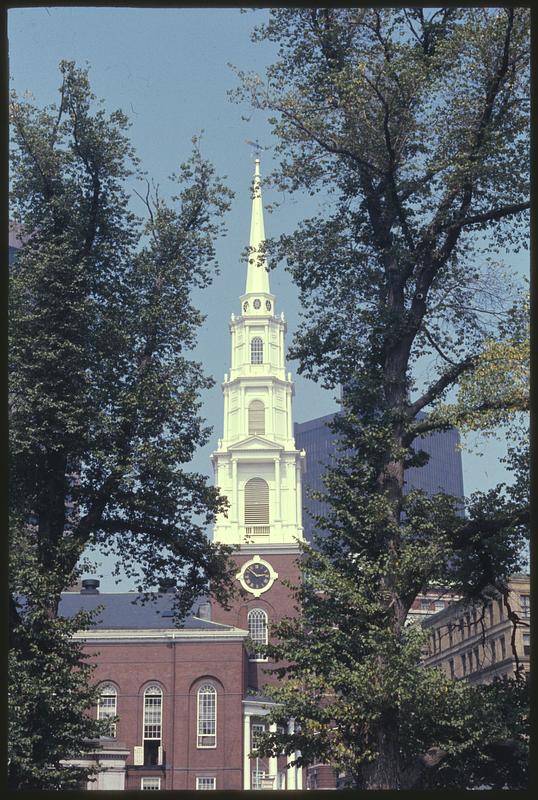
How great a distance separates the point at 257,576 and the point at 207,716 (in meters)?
12.2

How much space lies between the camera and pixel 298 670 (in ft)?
73.0

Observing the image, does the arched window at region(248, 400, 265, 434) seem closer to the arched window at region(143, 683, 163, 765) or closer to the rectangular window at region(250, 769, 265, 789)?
the arched window at region(143, 683, 163, 765)

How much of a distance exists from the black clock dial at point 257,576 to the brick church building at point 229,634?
69mm

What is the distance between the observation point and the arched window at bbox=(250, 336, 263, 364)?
81.4 metres

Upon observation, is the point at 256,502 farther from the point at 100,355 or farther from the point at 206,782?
the point at 100,355

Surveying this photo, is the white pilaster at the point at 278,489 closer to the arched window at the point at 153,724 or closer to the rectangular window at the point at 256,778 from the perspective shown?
the arched window at the point at 153,724

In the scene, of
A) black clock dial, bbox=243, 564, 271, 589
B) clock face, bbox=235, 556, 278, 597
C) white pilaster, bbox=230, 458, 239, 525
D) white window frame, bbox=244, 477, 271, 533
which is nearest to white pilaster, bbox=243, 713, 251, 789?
clock face, bbox=235, 556, 278, 597

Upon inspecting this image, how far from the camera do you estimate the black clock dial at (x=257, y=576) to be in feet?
256

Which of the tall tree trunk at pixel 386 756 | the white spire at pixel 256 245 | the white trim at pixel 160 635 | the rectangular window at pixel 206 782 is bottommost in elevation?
the rectangular window at pixel 206 782

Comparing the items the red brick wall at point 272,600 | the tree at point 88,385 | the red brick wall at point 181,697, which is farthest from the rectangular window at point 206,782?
the tree at point 88,385

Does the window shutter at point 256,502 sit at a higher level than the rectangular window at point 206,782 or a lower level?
higher

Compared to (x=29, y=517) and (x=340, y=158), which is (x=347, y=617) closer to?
(x=29, y=517)

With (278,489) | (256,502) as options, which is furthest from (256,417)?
(256,502)

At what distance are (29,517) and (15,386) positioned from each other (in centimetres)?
300
